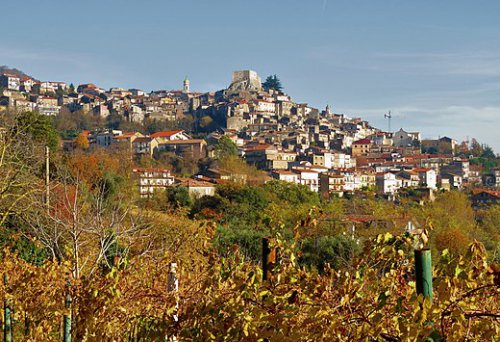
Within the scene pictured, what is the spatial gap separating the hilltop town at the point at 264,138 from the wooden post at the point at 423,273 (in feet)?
137

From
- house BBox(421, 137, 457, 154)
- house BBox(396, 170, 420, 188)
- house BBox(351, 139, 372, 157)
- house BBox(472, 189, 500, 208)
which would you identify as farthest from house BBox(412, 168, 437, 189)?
house BBox(421, 137, 457, 154)

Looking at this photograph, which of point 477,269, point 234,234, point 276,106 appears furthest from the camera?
point 276,106

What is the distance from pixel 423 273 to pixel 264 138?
8494 centimetres

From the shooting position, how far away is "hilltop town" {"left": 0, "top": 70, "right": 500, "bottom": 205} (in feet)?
218

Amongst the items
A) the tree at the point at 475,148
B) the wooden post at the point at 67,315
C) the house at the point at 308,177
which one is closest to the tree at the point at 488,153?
the tree at the point at 475,148

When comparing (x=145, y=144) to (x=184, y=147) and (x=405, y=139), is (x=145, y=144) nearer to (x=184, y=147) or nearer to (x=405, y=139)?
(x=184, y=147)

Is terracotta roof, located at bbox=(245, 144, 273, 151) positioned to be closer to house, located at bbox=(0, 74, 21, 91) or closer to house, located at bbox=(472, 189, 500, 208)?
house, located at bbox=(472, 189, 500, 208)

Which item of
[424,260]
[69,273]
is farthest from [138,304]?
[424,260]

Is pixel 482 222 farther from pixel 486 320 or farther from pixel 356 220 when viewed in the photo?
pixel 486 320

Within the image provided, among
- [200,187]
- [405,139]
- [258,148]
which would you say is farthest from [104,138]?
[405,139]

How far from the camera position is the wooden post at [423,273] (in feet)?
7.50

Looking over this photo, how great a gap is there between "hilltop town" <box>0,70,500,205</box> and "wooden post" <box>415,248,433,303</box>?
137ft

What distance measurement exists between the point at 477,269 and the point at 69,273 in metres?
3.59

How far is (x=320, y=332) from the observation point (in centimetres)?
235
